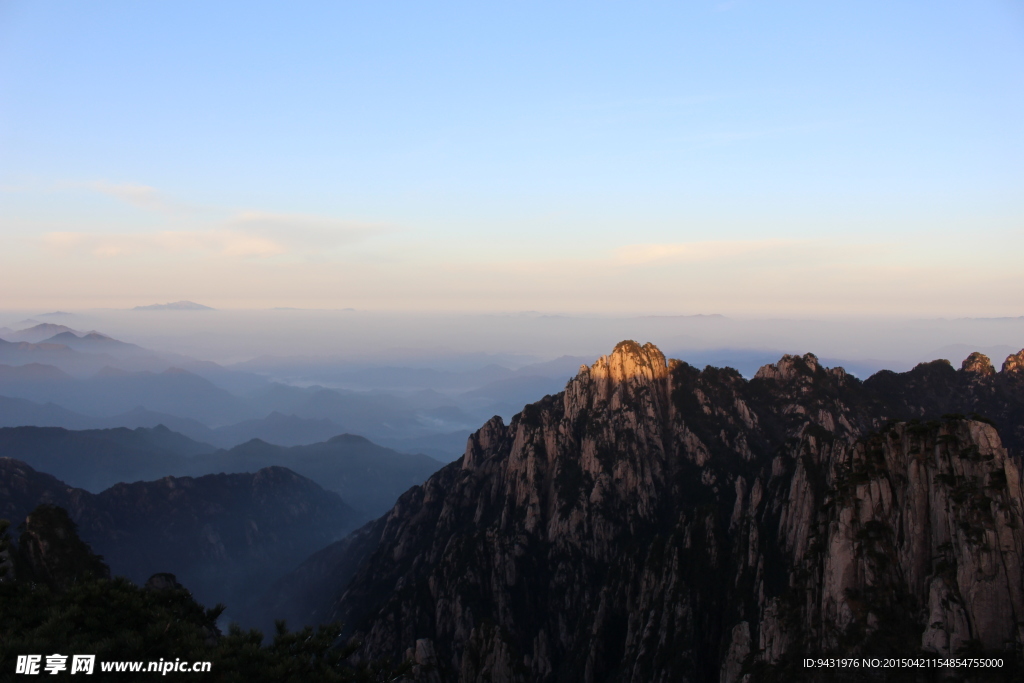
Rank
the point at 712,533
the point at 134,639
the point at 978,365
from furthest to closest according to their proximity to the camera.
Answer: the point at 978,365, the point at 712,533, the point at 134,639

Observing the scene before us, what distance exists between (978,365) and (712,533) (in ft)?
450

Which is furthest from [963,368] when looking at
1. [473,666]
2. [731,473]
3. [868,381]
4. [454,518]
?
[473,666]

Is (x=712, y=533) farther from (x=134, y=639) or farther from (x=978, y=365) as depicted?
(x=978, y=365)

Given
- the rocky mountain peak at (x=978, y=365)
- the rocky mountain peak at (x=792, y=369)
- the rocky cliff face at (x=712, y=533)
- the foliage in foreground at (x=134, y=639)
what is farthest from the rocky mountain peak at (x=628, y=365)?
the foliage in foreground at (x=134, y=639)

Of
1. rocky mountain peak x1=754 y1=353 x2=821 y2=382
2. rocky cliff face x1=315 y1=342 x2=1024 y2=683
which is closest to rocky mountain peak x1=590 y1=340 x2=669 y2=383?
rocky cliff face x1=315 y1=342 x2=1024 y2=683

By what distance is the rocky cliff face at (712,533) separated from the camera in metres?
63.6

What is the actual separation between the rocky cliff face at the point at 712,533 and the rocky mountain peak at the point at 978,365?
1.53 feet

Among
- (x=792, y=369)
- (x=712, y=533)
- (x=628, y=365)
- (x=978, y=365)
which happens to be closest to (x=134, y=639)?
(x=712, y=533)

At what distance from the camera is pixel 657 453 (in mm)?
154125

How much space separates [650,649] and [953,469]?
210 ft

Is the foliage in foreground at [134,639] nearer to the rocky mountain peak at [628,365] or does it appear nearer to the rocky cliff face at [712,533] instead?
the rocky cliff face at [712,533]

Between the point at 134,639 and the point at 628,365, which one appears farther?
the point at 628,365

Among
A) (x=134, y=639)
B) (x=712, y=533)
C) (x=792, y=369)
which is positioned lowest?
(x=712, y=533)

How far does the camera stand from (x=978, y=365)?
613ft
